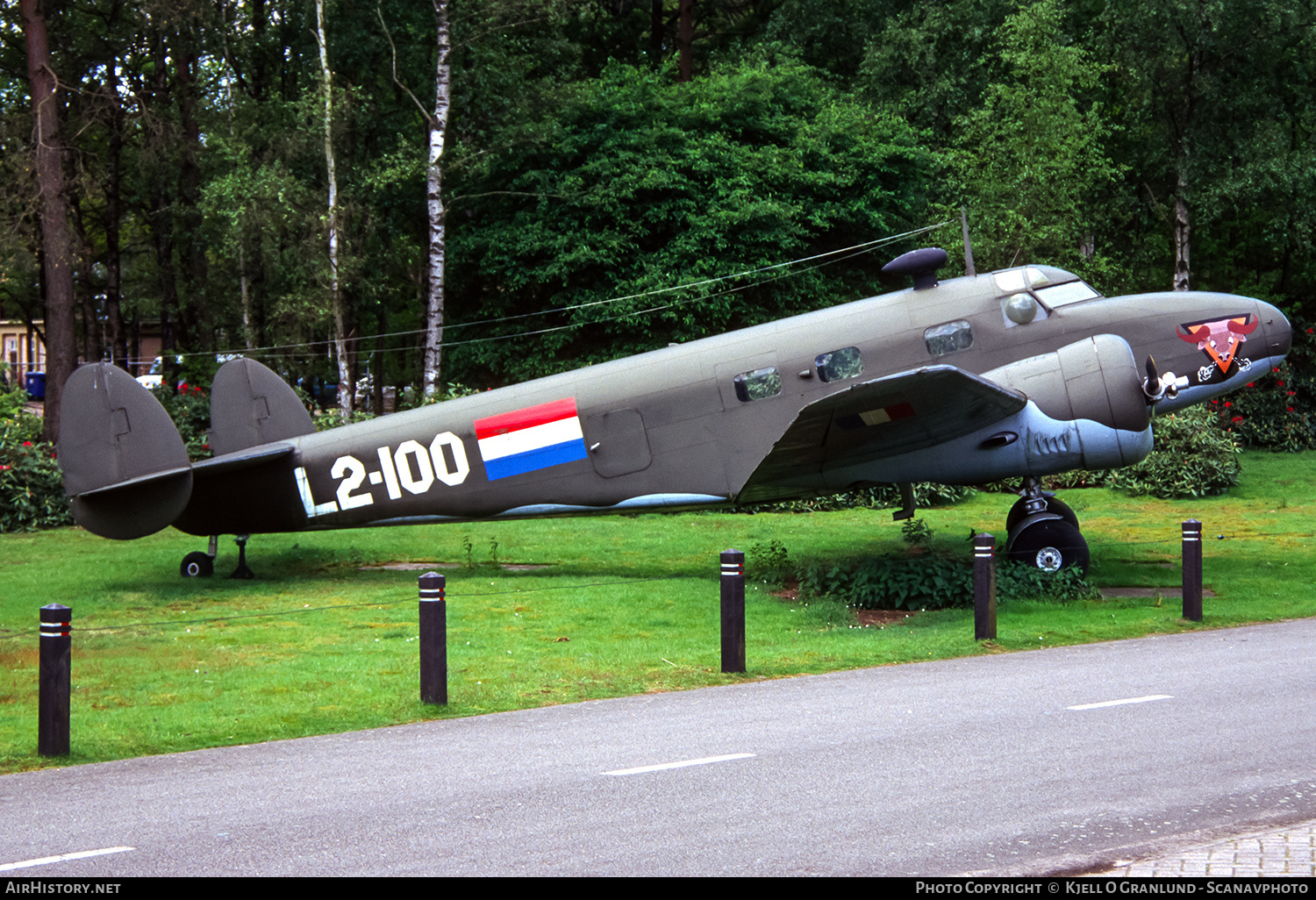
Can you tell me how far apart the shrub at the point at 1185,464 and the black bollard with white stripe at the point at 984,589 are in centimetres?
1469

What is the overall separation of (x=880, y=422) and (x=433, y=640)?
7.06 m

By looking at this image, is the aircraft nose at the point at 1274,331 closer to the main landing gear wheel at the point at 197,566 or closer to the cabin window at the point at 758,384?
the cabin window at the point at 758,384

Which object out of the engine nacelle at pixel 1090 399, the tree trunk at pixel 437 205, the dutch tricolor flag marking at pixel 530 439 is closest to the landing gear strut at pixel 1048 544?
the engine nacelle at pixel 1090 399

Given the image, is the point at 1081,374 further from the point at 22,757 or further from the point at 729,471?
the point at 22,757

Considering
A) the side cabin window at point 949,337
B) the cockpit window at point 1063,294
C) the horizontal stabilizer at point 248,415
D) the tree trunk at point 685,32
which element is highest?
the tree trunk at point 685,32

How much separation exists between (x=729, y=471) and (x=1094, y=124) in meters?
21.0

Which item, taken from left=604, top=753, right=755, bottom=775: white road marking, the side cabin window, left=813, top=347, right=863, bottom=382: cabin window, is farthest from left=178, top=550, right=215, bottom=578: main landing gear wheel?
left=604, top=753, right=755, bottom=775: white road marking

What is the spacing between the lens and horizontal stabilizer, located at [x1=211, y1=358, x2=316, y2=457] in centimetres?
1719

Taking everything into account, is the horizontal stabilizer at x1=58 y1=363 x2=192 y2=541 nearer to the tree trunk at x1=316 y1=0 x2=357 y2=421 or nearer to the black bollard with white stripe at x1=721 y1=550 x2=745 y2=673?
the black bollard with white stripe at x1=721 y1=550 x2=745 y2=673

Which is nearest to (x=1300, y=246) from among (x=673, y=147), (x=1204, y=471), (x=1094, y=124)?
(x=1094, y=124)

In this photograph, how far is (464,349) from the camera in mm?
35156

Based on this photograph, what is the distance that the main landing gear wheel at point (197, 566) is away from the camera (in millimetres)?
16859

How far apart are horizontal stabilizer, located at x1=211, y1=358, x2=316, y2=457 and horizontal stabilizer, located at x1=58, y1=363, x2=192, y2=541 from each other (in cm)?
164

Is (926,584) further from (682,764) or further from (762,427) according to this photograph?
(682,764)
